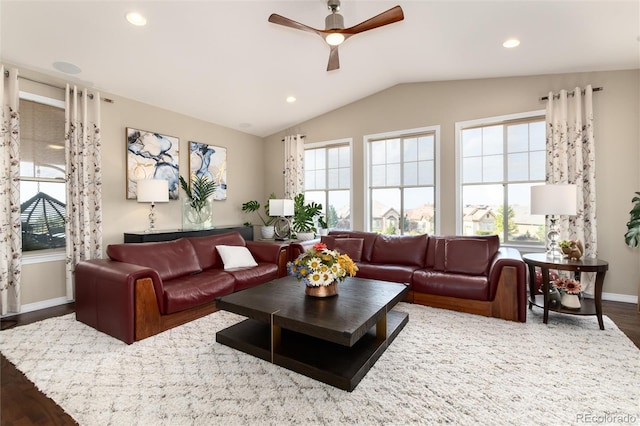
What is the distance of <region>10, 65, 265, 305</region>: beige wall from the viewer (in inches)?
144

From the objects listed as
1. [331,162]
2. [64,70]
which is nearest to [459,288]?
[331,162]

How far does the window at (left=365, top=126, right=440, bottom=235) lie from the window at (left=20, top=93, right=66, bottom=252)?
464 cm

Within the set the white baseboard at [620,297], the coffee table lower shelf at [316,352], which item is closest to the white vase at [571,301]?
the white baseboard at [620,297]

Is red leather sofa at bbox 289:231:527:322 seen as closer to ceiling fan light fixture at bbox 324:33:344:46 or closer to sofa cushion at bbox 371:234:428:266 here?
sofa cushion at bbox 371:234:428:266

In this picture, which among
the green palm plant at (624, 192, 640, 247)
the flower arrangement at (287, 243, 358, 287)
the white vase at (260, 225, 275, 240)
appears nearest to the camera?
the flower arrangement at (287, 243, 358, 287)

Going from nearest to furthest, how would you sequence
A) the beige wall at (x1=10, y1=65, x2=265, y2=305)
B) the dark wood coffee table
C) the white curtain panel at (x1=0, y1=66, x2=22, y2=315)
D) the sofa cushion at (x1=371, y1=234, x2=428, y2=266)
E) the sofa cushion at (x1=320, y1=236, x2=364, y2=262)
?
the dark wood coffee table, the white curtain panel at (x1=0, y1=66, x2=22, y2=315), the beige wall at (x1=10, y1=65, x2=265, y2=305), the sofa cushion at (x1=371, y1=234, x2=428, y2=266), the sofa cushion at (x1=320, y1=236, x2=364, y2=262)

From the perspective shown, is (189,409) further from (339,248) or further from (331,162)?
(331,162)

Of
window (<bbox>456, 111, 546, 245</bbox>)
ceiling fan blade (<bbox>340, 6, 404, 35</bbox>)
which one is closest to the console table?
window (<bbox>456, 111, 546, 245</bbox>)

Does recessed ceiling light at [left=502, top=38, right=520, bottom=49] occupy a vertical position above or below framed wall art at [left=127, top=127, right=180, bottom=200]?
above

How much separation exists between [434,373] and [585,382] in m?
0.99

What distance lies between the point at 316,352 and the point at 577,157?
4.12 metres

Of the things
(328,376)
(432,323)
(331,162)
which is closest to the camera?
(328,376)

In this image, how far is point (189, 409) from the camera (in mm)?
1783

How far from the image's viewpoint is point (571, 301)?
2963 mm
